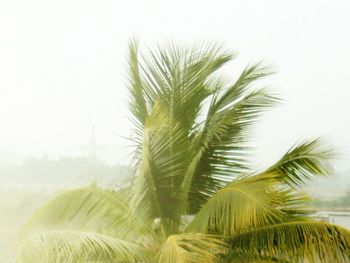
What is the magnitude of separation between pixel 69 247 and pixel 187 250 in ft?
1.67

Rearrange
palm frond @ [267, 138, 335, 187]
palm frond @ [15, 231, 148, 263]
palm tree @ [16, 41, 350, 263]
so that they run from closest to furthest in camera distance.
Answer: palm frond @ [15, 231, 148, 263], palm tree @ [16, 41, 350, 263], palm frond @ [267, 138, 335, 187]

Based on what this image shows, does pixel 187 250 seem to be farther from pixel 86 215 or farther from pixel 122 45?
pixel 122 45

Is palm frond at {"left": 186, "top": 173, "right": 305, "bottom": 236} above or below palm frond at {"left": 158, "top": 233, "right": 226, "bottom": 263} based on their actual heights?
above

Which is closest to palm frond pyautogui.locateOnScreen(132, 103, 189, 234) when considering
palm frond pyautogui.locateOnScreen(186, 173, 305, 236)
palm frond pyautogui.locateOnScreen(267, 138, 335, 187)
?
palm frond pyautogui.locateOnScreen(186, 173, 305, 236)

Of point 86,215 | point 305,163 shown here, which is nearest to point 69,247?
point 86,215

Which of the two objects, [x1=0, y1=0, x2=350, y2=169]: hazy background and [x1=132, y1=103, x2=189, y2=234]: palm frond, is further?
[x1=0, y1=0, x2=350, y2=169]: hazy background

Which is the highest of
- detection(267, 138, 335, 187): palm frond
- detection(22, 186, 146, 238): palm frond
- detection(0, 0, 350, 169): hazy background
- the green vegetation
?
detection(0, 0, 350, 169): hazy background

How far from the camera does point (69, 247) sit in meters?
2.43

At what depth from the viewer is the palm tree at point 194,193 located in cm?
252

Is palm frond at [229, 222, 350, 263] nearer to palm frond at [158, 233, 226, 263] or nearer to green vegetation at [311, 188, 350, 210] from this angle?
palm frond at [158, 233, 226, 263]

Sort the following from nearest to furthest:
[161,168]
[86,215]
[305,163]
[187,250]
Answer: [187,250] → [86,215] → [161,168] → [305,163]

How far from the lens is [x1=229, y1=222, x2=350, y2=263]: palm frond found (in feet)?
8.80

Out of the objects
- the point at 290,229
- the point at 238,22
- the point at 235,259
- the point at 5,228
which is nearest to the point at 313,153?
the point at 290,229

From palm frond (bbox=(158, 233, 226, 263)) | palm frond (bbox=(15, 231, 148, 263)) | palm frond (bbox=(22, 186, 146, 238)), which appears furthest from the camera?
palm frond (bbox=(22, 186, 146, 238))
